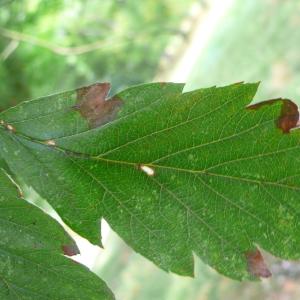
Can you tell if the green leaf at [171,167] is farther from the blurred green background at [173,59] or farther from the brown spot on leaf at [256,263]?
the blurred green background at [173,59]

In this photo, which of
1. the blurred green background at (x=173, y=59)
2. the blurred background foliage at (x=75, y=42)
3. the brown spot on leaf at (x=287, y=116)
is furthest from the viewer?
the blurred green background at (x=173, y=59)

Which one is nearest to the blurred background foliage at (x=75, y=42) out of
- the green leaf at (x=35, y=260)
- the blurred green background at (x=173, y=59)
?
the blurred green background at (x=173, y=59)

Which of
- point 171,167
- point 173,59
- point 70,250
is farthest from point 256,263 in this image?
point 173,59

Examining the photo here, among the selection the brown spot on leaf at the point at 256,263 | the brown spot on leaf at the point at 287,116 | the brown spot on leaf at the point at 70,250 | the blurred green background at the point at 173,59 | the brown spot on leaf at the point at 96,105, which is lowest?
the brown spot on leaf at the point at 256,263

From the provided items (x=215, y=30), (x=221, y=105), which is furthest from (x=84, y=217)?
(x=215, y=30)

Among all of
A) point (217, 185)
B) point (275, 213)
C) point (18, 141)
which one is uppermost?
point (18, 141)

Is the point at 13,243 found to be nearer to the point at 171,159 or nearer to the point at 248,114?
the point at 171,159
